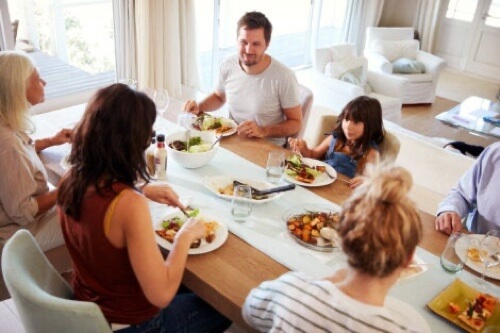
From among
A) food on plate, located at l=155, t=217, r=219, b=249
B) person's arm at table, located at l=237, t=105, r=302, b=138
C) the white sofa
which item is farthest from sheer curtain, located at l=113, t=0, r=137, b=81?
food on plate, located at l=155, t=217, r=219, b=249

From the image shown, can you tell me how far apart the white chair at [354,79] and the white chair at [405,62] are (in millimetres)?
182

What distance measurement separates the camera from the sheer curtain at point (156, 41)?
11.8 ft

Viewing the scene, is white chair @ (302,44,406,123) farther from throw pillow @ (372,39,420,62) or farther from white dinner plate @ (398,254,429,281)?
white dinner plate @ (398,254,429,281)

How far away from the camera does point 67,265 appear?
1.92 m

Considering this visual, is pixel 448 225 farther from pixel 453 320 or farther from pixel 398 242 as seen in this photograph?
pixel 398 242

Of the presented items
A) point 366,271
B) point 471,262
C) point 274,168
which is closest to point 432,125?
point 274,168

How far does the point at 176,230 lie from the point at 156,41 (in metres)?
2.56

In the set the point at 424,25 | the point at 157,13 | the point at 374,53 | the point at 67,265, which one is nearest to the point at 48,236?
the point at 67,265

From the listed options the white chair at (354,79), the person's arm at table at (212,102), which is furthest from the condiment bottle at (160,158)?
the white chair at (354,79)

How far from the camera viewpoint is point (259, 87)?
2.55 meters

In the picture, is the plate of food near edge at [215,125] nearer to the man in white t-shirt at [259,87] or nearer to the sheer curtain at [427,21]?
the man in white t-shirt at [259,87]

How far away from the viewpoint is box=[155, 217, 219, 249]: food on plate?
1498mm

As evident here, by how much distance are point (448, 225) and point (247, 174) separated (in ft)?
2.58

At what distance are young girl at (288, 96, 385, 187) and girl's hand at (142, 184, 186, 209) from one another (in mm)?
763
